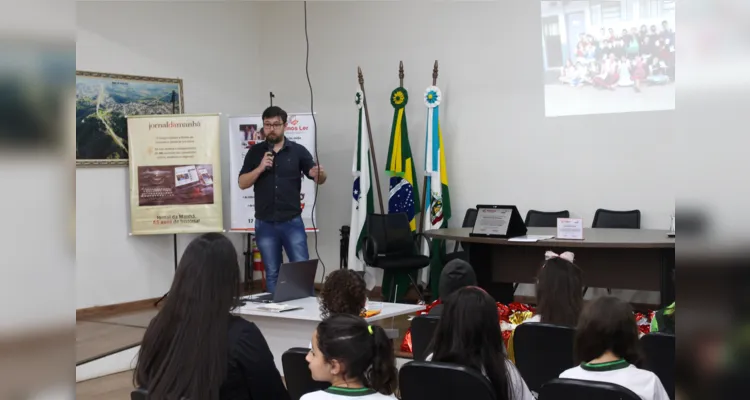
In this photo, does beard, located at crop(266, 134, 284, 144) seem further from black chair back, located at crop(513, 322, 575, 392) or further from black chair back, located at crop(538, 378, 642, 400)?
black chair back, located at crop(538, 378, 642, 400)

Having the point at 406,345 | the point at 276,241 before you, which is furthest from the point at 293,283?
the point at 276,241

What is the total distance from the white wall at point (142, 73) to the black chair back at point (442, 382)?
14.8 feet

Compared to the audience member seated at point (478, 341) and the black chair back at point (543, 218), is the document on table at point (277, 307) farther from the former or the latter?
the black chair back at point (543, 218)

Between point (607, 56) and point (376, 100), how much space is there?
2.30 metres

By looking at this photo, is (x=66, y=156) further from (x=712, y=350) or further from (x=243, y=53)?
(x=243, y=53)

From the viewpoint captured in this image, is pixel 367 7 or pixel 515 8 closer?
pixel 515 8

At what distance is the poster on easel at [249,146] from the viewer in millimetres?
7102

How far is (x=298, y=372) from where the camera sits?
2.49 m

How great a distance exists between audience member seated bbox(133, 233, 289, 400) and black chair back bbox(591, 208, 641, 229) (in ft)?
14.7

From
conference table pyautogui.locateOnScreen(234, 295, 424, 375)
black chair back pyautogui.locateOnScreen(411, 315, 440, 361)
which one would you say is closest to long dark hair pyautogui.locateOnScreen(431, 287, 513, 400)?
black chair back pyautogui.locateOnScreen(411, 315, 440, 361)

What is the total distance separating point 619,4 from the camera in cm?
605

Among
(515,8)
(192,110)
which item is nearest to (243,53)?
(192,110)

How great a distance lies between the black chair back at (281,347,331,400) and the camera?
2.46 metres

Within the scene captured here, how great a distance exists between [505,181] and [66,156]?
6675mm
